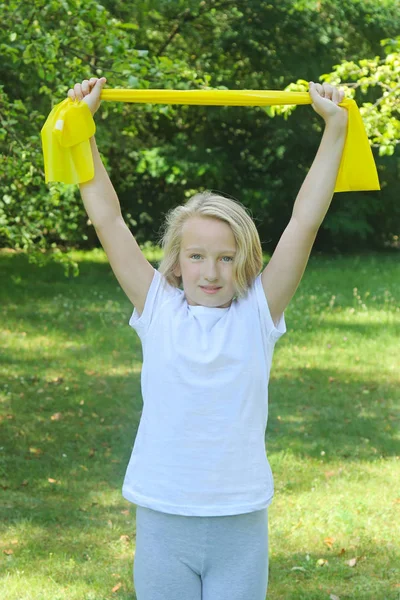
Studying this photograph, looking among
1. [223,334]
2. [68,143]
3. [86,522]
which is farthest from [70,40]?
[223,334]

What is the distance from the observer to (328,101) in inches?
101

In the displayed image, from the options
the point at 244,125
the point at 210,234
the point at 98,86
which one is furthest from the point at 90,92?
the point at 244,125

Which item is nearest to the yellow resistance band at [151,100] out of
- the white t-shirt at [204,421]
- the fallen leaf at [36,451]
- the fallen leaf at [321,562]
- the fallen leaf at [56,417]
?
the white t-shirt at [204,421]

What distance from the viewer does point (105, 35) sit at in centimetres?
735

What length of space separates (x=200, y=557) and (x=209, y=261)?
0.77 metres

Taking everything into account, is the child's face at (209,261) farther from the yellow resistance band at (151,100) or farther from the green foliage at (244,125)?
the green foliage at (244,125)

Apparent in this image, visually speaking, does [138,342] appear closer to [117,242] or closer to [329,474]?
[329,474]

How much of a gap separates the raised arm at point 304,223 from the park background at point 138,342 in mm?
2210

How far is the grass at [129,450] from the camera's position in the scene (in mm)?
4477

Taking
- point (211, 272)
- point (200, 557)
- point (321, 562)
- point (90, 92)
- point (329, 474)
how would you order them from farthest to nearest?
point (329, 474), point (321, 562), point (90, 92), point (211, 272), point (200, 557)

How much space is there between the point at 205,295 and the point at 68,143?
0.63m

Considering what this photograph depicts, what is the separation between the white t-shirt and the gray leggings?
0.04 metres

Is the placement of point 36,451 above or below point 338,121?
below

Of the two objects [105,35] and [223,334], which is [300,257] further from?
[105,35]
